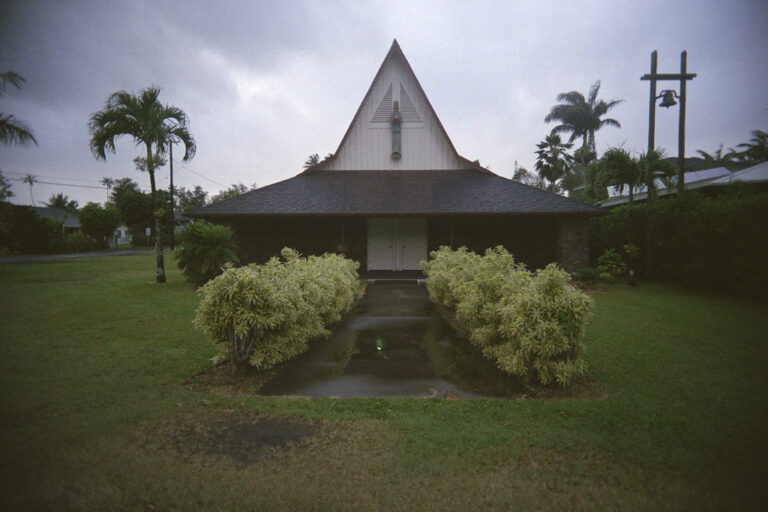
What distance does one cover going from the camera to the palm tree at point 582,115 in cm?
3747

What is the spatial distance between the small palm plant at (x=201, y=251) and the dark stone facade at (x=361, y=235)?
116 inches

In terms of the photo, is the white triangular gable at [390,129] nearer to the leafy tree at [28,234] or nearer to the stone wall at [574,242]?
the stone wall at [574,242]

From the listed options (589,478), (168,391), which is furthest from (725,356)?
(168,391)

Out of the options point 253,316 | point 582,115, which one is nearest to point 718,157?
point 582,115

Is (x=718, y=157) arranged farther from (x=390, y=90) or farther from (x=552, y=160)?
(x=390, y=90)

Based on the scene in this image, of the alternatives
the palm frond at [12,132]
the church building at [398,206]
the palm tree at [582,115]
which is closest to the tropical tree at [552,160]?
the palm tree at [582,115]

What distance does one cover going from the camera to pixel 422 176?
16.5 metres

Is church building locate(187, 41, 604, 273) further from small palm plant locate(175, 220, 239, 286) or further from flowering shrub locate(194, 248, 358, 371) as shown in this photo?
flowering shrub locate(194, 248, 358, 371)

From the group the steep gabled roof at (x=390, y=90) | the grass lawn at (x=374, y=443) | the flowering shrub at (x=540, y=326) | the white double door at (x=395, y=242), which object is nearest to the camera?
the grass lawn at (x=374, y=443)

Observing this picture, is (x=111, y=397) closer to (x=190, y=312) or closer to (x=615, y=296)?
(x=190, y=312)

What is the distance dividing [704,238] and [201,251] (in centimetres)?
1520

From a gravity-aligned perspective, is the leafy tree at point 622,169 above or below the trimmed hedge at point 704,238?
above

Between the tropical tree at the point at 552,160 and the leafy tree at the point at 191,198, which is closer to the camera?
the tropical tree at the point at 552,160

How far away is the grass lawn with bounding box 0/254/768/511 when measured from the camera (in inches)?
94.0
